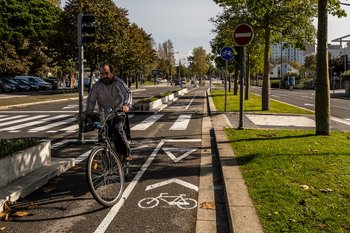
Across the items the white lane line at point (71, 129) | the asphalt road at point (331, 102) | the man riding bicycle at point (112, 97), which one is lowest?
the white lane line at point (71, 129)

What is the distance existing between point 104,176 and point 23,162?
1.64 m

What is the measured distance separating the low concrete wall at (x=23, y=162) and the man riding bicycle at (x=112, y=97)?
1.32m

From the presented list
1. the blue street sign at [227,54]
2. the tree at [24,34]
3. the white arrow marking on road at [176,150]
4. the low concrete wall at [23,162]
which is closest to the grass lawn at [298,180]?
the white arrow marking on road at [176,150]

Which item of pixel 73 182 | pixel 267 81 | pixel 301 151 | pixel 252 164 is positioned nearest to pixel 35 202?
pixel 73 182

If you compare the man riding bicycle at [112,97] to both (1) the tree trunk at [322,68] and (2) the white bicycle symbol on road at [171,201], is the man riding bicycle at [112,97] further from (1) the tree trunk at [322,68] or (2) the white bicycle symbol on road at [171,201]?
(1) the tree trunk at [322,68]

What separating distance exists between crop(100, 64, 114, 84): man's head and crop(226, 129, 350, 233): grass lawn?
8.22ft

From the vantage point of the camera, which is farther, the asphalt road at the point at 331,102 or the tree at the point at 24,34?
the tree at the point at 24,34

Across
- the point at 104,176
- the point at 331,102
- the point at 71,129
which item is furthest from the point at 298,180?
the point at 331,102

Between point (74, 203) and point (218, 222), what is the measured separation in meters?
1.96

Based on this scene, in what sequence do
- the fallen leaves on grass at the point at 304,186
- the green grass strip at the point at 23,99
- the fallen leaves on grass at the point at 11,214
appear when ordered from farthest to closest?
the green grass strip at the point at 23,99 → the fallen leaves on grass at the point at 304,186 → the fallen leaves on grass at the point at 11,214

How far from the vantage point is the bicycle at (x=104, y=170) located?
16.5 feet

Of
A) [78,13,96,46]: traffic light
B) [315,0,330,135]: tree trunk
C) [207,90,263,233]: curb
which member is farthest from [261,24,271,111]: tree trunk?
[207,90,263,233]: curb

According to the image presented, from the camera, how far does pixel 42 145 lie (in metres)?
6.92

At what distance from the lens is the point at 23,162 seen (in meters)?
6.19
